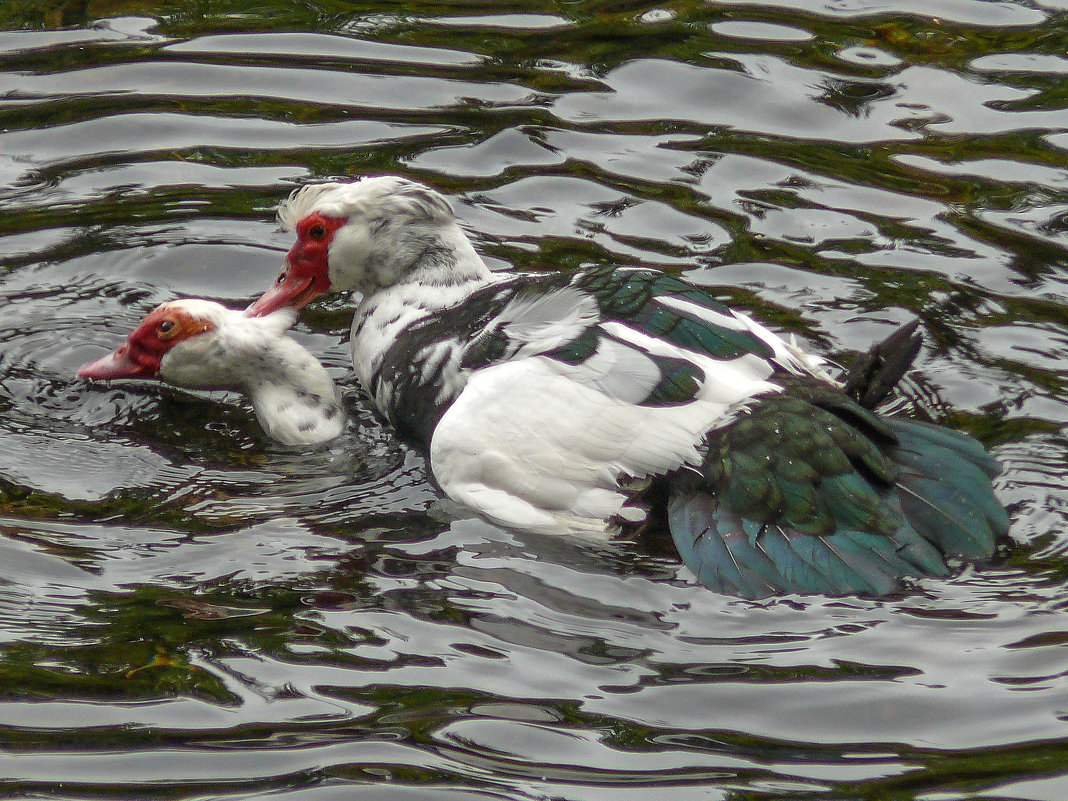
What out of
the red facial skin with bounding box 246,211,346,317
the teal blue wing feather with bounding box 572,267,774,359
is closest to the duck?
the red facial skin with bounding box 246,211,346,317

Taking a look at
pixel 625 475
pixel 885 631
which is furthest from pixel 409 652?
pixel 885 631

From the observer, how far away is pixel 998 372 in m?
6.08

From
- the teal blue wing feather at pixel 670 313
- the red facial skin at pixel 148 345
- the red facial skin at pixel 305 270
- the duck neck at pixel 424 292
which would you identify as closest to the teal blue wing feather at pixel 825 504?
the teal blue wing feather at pixel 670 313

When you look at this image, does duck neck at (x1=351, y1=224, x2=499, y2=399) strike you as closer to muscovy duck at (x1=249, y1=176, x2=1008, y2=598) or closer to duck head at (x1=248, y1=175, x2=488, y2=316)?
duck head at (x1=248, y1=175, x2=488, y2=316)

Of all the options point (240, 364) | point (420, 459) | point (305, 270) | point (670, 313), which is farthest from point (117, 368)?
point (670, 313)

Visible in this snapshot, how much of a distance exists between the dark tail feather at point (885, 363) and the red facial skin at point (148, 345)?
99.9 inches

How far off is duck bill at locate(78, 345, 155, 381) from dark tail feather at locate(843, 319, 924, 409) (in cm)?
281

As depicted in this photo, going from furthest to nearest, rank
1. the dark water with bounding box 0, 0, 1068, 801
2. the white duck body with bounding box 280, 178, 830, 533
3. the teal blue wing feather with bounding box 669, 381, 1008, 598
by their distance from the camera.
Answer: the white duck body with bounding box 280, 178, 830, 533 → the teal blue wing feather with bounding box 669, 381, 1008, 598 → the dark water with bounding box 0, 0, 1068, 801

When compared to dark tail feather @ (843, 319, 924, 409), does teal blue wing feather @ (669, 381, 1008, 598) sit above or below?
below

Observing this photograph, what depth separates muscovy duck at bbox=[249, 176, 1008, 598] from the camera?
4.76 m

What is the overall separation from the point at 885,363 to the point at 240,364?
2499mm

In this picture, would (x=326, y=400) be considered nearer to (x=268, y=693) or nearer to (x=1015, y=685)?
(x=268, y=693)

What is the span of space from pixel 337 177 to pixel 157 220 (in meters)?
0.89

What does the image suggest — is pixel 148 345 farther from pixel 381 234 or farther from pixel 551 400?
pixel 551 400
